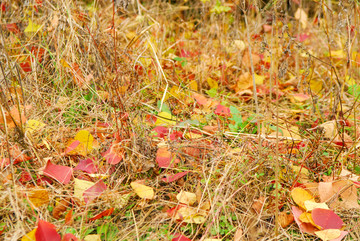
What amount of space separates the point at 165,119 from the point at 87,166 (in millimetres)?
421

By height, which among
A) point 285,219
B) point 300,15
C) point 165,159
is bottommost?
point 285,219

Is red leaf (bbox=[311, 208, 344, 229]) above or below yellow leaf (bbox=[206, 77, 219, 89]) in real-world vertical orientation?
below

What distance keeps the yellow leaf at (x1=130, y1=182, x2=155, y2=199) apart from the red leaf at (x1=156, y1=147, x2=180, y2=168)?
0.11 metres

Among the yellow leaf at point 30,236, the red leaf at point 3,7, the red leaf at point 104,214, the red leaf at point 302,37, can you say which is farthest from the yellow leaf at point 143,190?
the red leaf at point 302,37

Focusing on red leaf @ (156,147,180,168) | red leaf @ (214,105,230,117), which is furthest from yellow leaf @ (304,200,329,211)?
red leaf @ (214,105,230,117)

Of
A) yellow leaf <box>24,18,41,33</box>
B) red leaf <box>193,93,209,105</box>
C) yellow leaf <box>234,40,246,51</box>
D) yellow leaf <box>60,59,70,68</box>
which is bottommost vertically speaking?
red leaf <box>193,93,209,105</box>

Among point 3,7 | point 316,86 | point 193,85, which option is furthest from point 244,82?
point 3,7

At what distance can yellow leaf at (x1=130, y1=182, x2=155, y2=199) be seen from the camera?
1.14 metres

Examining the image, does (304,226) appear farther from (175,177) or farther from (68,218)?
(68,218)

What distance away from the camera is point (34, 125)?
1.40m

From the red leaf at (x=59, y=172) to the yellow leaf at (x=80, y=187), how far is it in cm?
5

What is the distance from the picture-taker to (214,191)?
1.16 metres

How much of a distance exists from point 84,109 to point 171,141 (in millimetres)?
492

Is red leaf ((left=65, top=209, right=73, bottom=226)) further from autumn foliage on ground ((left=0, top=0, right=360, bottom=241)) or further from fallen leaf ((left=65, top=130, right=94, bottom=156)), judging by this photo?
fallen leaf ((left=65, top=130, right=94, bottom=156))
